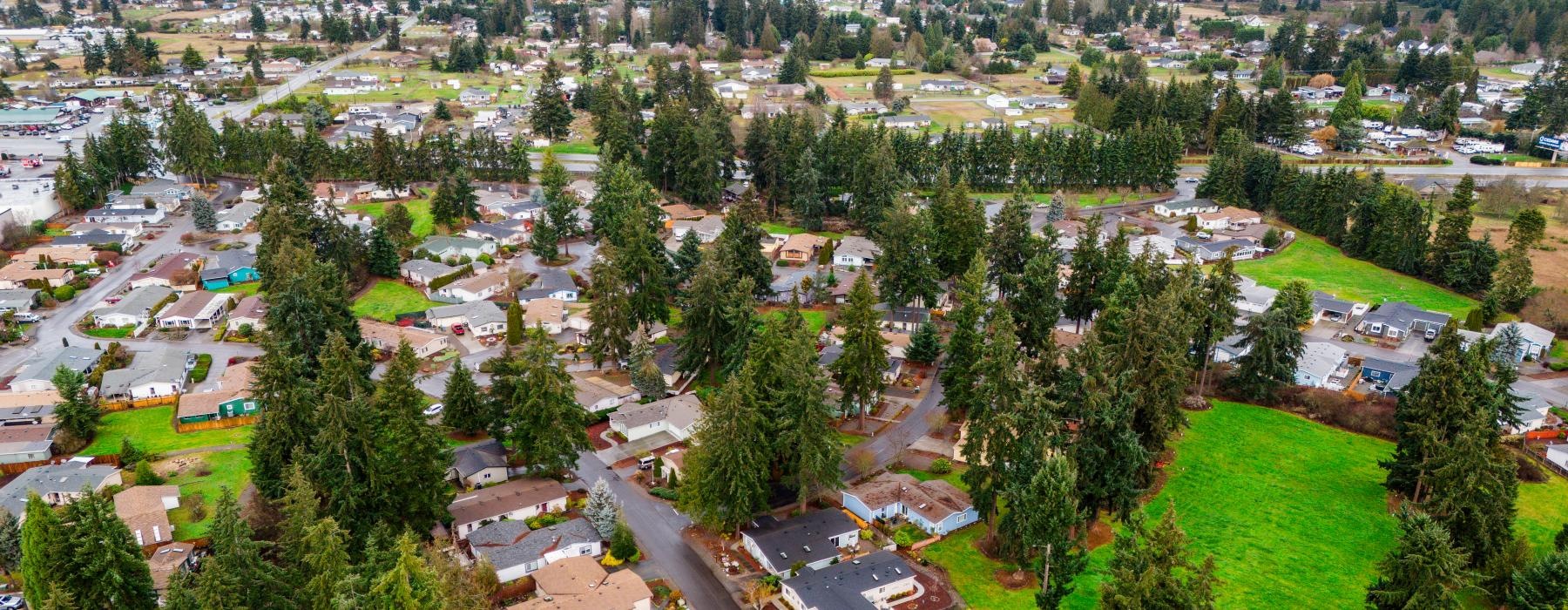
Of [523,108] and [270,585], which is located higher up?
[523,108]

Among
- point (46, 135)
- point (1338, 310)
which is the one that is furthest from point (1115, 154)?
point (46, 135)

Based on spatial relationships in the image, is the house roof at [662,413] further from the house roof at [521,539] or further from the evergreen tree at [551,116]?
the evergreen tree at [551,116]

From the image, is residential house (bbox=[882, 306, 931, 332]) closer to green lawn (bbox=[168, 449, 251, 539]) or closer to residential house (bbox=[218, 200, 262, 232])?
green lawn (bbox=[168, 449, 251, 539])

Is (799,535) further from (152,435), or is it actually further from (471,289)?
(471,289)

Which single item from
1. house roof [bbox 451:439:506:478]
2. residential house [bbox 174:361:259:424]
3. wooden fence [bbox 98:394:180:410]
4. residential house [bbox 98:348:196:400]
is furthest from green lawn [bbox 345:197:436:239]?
house roof [bbox 451:439:506:478]

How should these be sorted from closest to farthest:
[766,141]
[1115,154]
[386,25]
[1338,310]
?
[1338,310], [766,141], [1115,154], [386,25]

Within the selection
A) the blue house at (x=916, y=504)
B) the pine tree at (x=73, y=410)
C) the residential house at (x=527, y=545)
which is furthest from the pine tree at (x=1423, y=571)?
the pine tree at (x=73, y=410)

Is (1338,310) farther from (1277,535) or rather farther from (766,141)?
(766,141)
